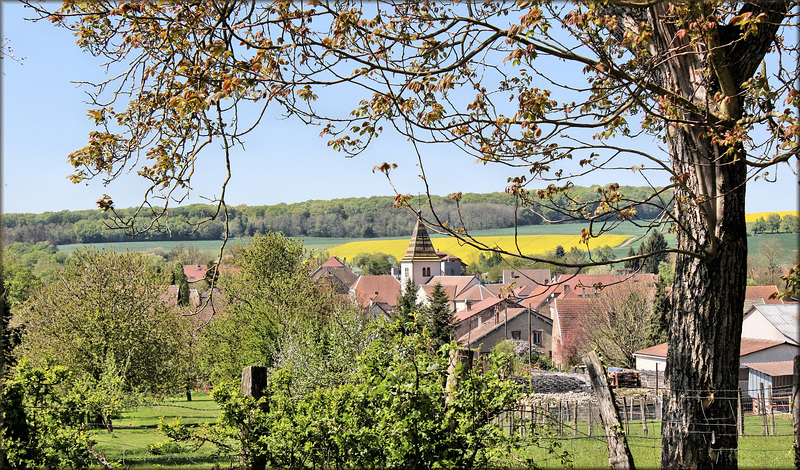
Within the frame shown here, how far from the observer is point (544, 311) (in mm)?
66688

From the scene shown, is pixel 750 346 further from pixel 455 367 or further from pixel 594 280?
pixel 455 367

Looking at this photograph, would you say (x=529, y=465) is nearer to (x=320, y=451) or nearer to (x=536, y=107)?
(x=320, y=451)

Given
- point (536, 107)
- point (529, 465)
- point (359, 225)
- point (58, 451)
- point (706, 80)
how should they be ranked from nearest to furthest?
point (529, 465) → point (536, 107) → point (706, 80) → point (58, 451) → point (359, 225)

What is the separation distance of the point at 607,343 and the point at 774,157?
40379 mm

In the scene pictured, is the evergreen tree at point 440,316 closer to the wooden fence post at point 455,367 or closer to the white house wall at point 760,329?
the white house wall at point 760,329

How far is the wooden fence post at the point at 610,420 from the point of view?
468 centimetres

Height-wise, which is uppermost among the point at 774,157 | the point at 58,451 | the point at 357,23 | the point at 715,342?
the point at 357,23

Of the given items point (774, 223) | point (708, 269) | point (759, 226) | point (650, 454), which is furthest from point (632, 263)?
point (774, 223)

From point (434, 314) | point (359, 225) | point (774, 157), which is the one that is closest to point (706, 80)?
point (774, 157)

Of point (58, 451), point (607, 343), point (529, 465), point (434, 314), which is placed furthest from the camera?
point (434, 314)

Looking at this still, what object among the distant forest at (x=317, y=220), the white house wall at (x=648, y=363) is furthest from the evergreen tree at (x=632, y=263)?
A: the distant forest at (x=317, y=220)

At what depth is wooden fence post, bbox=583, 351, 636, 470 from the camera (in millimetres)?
4684

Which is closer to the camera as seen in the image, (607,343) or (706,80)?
(706,80)

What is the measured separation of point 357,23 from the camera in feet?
16.2
